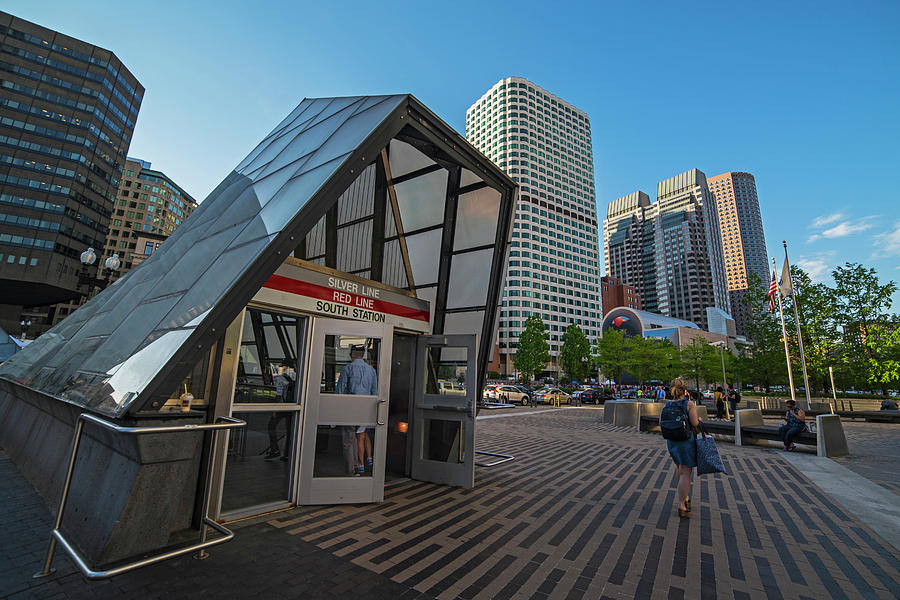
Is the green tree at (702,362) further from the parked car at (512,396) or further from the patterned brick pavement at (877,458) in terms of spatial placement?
the patterned brick pavement at (877,458)

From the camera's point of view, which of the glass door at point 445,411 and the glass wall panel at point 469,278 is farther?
the glass wall panel at point 469,278

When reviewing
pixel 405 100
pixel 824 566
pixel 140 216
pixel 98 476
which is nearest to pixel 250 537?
pixel 98 476

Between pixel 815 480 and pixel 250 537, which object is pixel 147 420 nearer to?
pixel 250 537

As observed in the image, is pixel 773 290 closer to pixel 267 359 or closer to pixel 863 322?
pixel 863 322

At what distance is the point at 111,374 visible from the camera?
3578mm

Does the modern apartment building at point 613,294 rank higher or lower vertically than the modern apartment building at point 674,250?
lower

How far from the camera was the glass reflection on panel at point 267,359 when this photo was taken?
4.63 meters

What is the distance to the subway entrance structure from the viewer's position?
3189 mm

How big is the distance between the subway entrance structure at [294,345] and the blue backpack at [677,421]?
2.72 meters

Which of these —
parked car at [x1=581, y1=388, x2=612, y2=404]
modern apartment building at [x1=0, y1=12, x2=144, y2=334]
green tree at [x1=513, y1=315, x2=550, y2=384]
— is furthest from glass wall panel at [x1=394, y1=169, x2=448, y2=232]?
modern apartment building at [x1=0, y1=12, x2=144, y2=334]

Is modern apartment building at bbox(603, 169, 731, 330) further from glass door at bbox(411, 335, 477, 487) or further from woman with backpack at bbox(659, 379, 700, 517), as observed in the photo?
glass door at bbox(411, 335, 477, 487)

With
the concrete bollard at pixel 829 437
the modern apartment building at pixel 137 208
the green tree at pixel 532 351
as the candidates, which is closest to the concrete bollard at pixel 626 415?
the concrete bollard at pixel 829 437

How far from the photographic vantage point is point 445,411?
6207 mm

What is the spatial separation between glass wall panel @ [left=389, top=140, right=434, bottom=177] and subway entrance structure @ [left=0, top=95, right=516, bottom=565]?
0.03 m
